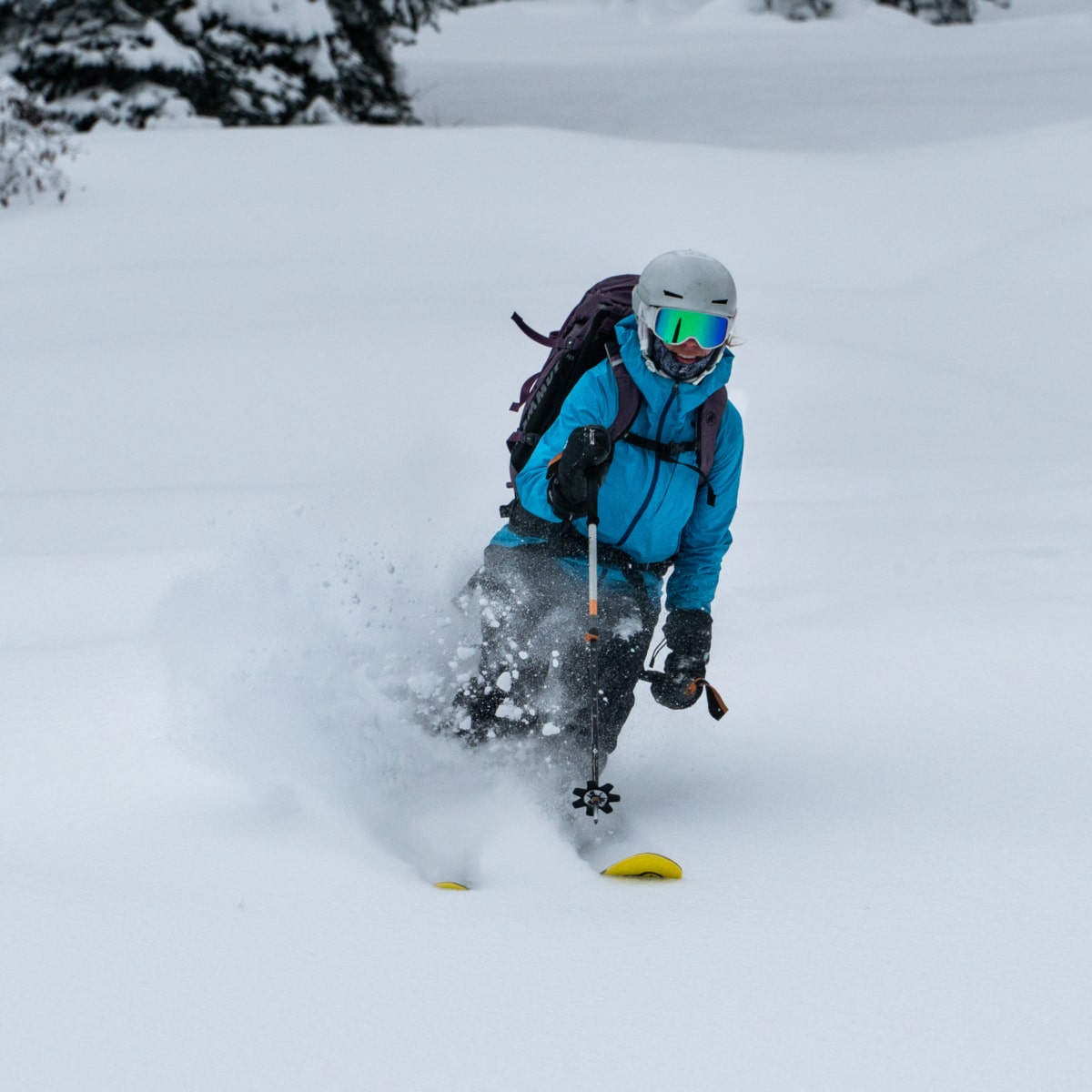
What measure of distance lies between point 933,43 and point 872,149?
35.2ft

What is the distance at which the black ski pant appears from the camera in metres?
4.48

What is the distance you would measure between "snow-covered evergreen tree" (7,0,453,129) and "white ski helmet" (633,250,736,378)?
11.4 metres

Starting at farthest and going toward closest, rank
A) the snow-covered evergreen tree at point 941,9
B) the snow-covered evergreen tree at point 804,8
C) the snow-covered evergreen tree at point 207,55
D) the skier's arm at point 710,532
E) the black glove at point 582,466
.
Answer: the snow-covered evergreen tree at point 941,9, the snow-covered evergreen tree at point 804,8, the snow-covered evergreen tree at point 207,55, the skier's arm at point 710,532, the black glove at point 582,466

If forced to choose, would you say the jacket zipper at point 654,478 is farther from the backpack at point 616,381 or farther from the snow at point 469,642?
the snow at point 469,642

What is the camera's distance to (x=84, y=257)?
39.2 feet

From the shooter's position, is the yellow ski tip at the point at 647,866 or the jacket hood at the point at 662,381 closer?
the yellow ski tip at the point at 647,866

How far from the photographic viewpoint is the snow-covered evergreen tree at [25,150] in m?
12.3

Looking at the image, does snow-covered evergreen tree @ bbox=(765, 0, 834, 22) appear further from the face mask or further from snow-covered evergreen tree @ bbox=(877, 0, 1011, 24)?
the face mask

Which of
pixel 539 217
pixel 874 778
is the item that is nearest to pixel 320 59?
pixel 539 217

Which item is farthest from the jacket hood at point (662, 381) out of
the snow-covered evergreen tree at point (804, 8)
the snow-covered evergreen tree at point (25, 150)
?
the snow-covered evergreen tree at point (804, 8)

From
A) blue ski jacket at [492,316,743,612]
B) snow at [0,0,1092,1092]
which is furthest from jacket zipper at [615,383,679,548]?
snow at [0,0,1092,1092]

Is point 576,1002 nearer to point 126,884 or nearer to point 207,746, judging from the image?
point 126,884

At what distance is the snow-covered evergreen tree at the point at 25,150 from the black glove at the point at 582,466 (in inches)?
382

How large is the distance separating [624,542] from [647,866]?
40.8 inches
